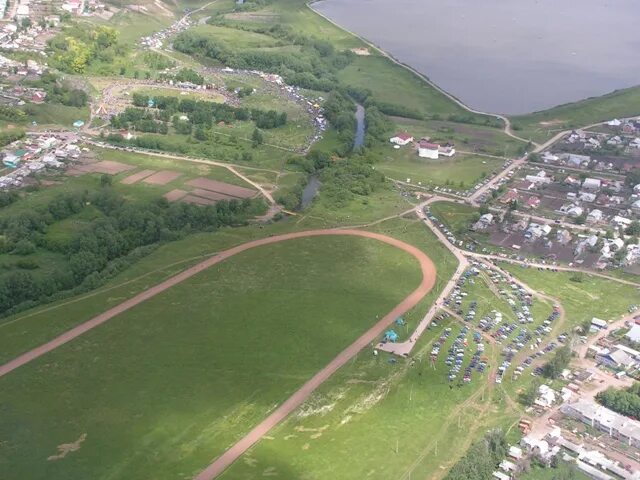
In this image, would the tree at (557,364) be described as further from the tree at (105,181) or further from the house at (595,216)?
the tree at (105,181)

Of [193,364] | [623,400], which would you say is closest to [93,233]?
[193,364]

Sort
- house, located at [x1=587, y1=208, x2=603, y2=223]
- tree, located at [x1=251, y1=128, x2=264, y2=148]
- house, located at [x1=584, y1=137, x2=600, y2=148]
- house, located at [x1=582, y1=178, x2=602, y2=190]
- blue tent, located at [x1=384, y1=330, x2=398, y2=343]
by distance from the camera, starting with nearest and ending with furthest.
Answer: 1. blue tent, located at [x1=384, y1=330, x2=398, y2=343]
2. house, located at [x1=587, y1=208, x2=603, y2=223]
3. house, located at [x1=582, y1=178, x2=602, y2=190]
4. tree, located at [x1=251, y1=128, x2=264, y2=148]
5. house, located at [x1=584, y1=137, x2=600, y2=148]

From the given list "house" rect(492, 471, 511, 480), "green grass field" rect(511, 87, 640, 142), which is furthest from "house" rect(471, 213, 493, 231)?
"house" rect(492, 471, 511, 480)

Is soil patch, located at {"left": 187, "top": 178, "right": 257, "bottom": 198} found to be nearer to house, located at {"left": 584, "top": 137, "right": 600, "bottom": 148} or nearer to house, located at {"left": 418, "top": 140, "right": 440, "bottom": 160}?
house, located at {"left": 418, "top": 140, "right": 440, "bottom": 160}

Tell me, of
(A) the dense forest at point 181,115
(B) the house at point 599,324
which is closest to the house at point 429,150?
(A) the dense forest at point 181,115

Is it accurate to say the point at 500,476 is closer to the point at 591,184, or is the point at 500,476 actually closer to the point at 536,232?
the point at 536,232

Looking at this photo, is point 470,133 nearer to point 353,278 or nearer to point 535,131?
point 535,131

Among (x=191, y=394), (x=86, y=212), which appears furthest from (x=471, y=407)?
(x=86, y=212)
